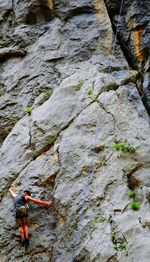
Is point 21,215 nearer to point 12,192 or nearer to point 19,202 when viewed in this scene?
point 19,202

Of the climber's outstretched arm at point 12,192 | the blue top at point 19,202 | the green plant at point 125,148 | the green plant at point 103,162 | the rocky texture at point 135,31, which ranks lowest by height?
the climber's outstretched arm at point 12,192

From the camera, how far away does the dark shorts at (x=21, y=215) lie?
34.3 feet

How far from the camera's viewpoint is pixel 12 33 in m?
15.1

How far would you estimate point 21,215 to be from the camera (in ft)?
34.4

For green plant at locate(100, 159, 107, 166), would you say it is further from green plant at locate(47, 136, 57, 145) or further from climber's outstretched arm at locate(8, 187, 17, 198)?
climber's outstretched arm at locate(8, 187, 17, 198)

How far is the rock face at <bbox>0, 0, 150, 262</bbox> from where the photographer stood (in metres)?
9.72

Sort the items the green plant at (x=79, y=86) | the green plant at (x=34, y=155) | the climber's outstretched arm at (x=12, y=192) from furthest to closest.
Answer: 1. the green plant at (x=79, y=86)
2. the green plant at (x=34, y=155)
3. the climber's outstretched arm at (x=12, y=192)

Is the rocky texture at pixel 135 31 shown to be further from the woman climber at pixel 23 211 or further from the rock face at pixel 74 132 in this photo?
the woman climber at pixel 23 211

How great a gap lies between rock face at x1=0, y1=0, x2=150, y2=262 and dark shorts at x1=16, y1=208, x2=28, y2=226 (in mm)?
266

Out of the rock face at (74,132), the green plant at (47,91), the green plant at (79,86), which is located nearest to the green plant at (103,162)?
the rock face at (74,132)

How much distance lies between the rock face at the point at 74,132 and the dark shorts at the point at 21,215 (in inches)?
10.5

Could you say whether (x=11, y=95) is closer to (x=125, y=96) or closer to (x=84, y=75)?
(x=84, y=75)

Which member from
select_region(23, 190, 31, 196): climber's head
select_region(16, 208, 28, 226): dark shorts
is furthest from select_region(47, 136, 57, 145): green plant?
select_region(16, 208, 28, 226): dark shorts

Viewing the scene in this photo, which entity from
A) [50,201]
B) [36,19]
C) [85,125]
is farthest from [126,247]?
[36,19]
